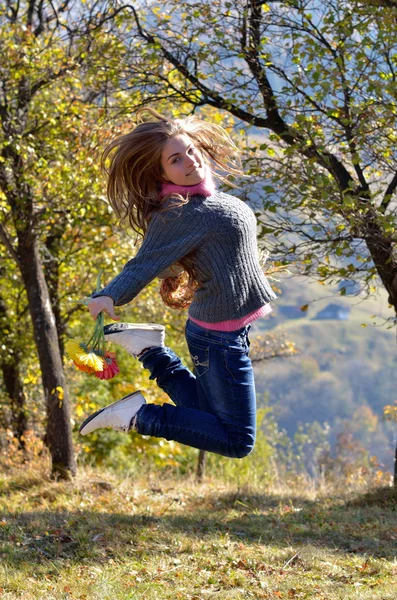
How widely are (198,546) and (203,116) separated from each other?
7.26 m

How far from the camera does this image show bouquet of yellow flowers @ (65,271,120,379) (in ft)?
12.9

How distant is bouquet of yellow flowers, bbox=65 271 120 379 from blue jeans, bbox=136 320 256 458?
278 mm

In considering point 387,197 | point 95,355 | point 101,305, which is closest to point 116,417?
point 95,355

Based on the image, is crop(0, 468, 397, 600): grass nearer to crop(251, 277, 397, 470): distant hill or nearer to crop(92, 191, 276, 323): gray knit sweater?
crop(92, 191, 276, 323): gray knit sweater

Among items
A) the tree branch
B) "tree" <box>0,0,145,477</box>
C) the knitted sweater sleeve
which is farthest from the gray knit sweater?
"tree" <box>0,0,145,477</box>

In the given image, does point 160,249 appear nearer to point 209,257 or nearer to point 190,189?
point 209,257

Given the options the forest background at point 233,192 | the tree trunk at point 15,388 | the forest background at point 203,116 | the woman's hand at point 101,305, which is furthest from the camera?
the tree trunk at point 15,388

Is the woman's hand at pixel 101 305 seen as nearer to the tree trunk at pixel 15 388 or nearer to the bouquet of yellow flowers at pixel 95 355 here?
the bouquet of yellow flowers at pixel 95 355

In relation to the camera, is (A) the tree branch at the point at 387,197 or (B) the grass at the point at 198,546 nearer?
(B) the grass at the point at 198,546

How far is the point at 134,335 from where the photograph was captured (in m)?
4.32

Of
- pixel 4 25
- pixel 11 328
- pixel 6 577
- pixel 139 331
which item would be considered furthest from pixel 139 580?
pixel 11 328

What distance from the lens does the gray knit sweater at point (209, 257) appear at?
3809mm

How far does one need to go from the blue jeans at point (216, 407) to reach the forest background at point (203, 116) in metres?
1.19

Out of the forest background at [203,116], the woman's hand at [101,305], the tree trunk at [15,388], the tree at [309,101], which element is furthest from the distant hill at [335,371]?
the woman's hand at [101,305]
